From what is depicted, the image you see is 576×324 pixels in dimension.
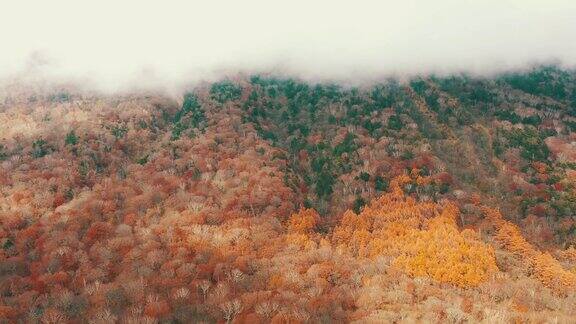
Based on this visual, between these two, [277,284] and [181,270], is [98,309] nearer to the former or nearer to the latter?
[181,270]

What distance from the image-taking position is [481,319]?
152250 mm

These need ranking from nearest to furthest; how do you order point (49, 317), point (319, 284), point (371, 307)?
point (49, 317), point (371, 307), point (319, 284)

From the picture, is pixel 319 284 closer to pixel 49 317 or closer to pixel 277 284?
pixel 277 284

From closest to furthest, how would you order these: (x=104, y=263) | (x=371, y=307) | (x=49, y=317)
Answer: (x=49, y=317) < (x=371, y=307) < (x=104, y=263)

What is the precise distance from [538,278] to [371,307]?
69.2 metres

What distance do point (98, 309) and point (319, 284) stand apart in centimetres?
7154

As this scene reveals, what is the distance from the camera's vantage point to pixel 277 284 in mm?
178000

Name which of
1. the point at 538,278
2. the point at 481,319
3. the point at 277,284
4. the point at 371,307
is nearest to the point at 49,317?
the point at 277,284

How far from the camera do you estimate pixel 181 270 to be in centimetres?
18338

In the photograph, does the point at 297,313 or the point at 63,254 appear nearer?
the point at 297,313

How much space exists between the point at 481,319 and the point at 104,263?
131 metres

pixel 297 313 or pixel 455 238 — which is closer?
pixel 297 313

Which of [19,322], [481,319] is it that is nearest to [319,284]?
[481,319]

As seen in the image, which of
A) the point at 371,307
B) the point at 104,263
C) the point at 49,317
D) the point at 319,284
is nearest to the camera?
the point at 49,317
